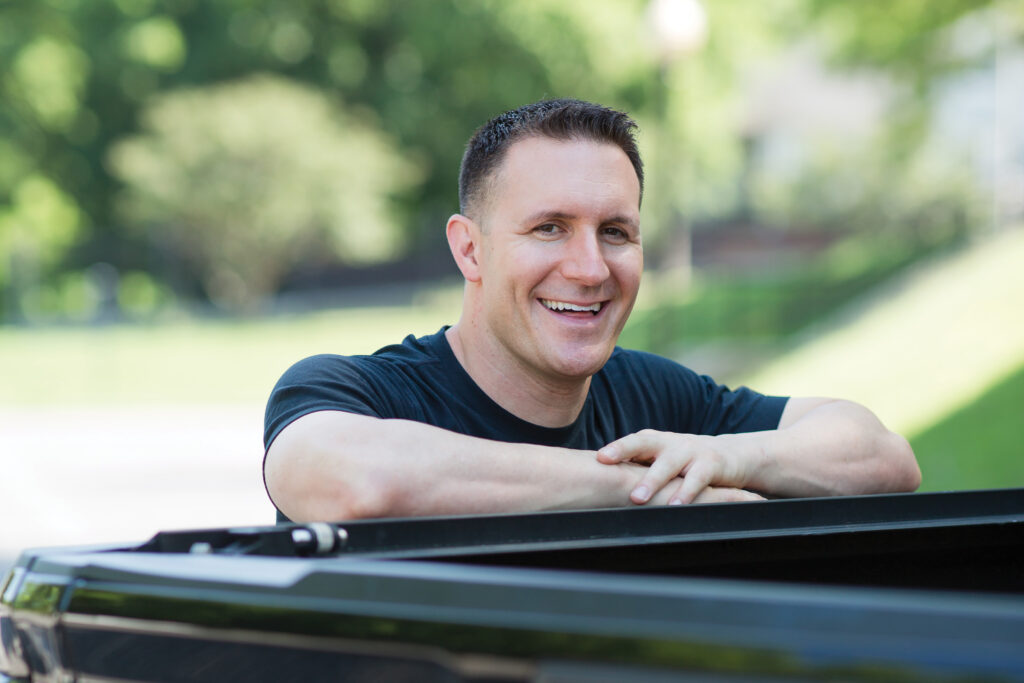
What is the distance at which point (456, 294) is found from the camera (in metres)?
27.3

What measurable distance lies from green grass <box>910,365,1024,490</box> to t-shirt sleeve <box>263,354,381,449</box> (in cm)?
563

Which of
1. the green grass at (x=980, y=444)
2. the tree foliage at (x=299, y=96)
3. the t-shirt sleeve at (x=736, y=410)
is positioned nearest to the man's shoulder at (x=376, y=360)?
the t-shirt sleeve at (x=736, y=410)

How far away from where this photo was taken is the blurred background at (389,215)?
35.5 ft

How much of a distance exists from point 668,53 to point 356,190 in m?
19.2

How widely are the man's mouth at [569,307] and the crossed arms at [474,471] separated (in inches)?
17.9

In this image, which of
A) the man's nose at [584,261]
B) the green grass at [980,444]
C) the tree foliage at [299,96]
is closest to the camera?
the man's nose at [584,261]

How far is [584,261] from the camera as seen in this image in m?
2.63

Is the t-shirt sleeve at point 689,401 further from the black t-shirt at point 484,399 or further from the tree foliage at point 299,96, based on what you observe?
the tree foliage at point 299,96

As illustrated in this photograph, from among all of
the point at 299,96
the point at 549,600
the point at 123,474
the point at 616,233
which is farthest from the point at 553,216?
the point at 299,96

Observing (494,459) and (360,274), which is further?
(360,274)

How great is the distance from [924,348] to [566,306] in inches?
358

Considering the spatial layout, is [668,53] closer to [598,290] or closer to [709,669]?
[598,290]

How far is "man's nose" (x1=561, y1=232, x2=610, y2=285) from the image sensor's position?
104 inches

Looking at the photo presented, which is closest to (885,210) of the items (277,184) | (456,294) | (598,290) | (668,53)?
(456,294)
